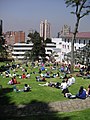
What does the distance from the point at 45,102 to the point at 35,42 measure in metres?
43.9

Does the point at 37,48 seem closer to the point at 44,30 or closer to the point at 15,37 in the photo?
the point at 15,37

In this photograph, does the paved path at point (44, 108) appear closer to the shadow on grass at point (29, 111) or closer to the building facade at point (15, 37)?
the shadow on grass at point (29, 111)

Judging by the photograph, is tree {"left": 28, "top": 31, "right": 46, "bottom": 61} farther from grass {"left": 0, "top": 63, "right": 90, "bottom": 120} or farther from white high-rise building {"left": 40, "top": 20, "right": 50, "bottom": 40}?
white high-rise building {"left": 40, "top": 20, "right": 50, "bottom": 40}

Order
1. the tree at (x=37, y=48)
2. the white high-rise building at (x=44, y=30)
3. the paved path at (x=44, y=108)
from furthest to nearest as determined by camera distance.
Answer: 1. the white high-rise building at (x=44, y=30)
2. the tree at (x=37, y=48)
3. the paved path at (x=44, y=108)

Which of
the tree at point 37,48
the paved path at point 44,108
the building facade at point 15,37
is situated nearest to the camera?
the paved path at point 44,108

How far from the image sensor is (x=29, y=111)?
56.2 feet

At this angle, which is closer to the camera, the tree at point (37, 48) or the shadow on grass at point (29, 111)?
the shadow on grass at point (29, 111)

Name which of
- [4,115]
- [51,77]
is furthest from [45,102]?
[51,77]

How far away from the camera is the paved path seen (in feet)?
55.6

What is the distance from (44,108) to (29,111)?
113cm

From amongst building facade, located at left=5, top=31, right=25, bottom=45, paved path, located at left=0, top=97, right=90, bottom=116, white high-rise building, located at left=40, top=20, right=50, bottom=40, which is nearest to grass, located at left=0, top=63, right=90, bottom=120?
paved path, located at left=0, top=97, right=90, bottom=116

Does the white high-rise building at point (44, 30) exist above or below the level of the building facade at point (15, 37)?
above

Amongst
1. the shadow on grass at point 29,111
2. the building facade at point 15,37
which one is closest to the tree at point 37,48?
the shadow on grass at point 29,111

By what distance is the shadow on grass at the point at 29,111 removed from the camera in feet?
51.9
